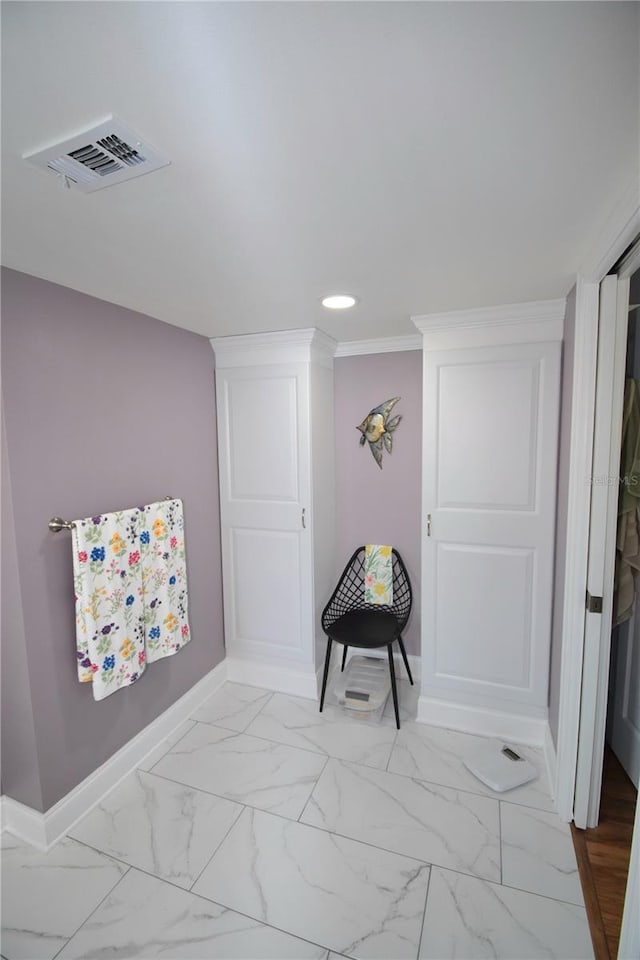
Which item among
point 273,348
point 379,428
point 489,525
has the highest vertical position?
point 273,348

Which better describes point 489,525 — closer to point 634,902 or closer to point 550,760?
point 550,760

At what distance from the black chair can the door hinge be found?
3.25ft

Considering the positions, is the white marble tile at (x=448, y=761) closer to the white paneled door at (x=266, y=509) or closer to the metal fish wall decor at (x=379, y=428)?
the white paneled door at (x=266, y=509)

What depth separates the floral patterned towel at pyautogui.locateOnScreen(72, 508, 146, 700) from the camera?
1.69 meters

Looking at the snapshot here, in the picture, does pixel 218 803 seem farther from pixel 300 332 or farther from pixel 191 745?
pixel 300 332

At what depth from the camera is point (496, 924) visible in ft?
4.50

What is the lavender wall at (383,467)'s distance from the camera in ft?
8.70

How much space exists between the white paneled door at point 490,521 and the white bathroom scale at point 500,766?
0.20 metres

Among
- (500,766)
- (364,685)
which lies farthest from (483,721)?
(364,685)

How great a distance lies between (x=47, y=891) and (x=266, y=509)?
1.78 meters

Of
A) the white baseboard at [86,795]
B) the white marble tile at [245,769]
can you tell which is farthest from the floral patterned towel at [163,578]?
the white marble tile at [245,769]

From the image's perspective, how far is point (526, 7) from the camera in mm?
621

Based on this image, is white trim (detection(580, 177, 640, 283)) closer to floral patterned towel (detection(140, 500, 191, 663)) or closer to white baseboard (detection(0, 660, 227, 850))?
floral patterned towel (detection(140, 500, 191, 663))

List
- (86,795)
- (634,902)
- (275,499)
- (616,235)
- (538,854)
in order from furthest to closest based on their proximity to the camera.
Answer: (275,499)
(86,795)
(538,854)
(616,235)
(634,902)
